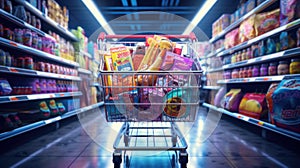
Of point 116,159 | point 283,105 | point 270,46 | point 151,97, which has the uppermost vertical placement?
point 270,46

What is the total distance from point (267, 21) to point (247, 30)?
38cm

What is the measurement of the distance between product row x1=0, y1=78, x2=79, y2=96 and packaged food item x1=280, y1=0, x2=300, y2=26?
8.22ft

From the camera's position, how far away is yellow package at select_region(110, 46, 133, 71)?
1.14m

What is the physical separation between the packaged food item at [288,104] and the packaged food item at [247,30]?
0.96 m

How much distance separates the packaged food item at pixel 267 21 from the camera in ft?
6.98

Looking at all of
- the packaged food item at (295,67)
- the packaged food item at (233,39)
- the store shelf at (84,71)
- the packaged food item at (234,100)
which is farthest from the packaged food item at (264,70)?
the store shelf at (84,71)

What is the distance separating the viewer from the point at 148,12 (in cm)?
484

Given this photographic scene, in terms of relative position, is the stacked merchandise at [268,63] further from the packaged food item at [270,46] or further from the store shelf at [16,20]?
the store shelf at [16,20]

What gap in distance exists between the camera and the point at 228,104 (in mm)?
2957

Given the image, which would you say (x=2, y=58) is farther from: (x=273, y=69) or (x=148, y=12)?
(x=148, y=12)

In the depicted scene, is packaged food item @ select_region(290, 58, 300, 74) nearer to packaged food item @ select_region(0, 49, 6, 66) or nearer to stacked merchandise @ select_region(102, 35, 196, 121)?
stacked merchandise @ select_region(102, 35, 196, 121)

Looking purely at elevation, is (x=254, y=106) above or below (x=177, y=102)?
below

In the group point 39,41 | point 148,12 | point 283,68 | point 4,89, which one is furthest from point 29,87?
point 148,12

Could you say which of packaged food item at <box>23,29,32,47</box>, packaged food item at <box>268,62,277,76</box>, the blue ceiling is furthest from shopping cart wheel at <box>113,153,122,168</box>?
the blue ceiling
